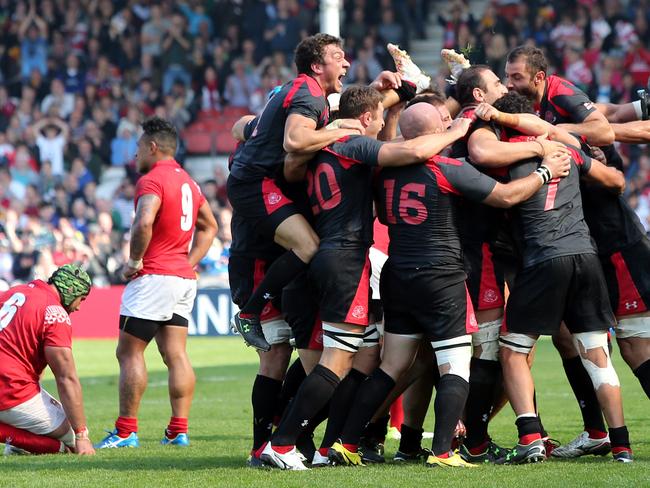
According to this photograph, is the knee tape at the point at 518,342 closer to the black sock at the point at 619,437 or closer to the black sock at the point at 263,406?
the black sock at the point at 619,437

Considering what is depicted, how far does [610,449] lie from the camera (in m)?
7.99

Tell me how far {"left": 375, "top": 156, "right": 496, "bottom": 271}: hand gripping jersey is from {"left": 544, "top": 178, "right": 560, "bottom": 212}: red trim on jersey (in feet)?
1.30

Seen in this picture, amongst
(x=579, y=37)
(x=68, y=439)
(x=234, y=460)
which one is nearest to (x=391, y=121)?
(x=234, y=460)

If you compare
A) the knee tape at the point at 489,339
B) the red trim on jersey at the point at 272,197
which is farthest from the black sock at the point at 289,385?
the knee tape at the point at 489,339

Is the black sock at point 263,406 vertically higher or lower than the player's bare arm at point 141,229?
lower

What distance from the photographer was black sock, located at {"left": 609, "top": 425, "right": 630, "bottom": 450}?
736 centimetres

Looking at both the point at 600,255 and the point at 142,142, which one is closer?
the point at 600,255

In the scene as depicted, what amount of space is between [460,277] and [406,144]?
886 millimetres

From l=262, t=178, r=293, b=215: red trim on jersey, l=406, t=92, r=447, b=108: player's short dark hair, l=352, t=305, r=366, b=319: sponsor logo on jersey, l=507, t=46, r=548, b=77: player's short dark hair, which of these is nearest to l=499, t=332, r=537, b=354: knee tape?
l=352, t=305, r=366, b=319: sponsor logo on jersey

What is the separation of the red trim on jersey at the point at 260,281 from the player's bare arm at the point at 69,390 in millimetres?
1389

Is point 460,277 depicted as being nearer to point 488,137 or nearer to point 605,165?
point 488,137

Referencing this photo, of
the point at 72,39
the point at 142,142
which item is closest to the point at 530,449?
the point at 142,142

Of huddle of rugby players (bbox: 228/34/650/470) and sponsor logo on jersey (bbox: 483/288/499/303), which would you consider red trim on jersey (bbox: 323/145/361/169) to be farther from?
sponsor logo on jersey (bbox: 483/288/499/303)

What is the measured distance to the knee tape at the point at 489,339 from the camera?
25.5 ft
